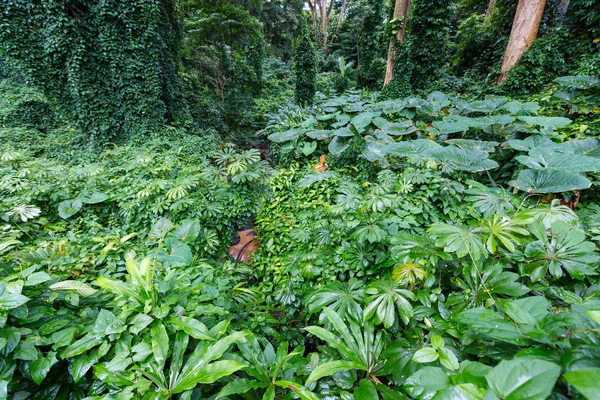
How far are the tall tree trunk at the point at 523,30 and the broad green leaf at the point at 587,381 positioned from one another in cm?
764

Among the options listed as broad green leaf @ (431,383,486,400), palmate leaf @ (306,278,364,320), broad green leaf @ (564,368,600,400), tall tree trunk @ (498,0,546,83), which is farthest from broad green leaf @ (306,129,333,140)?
tall tree trunk @ (498,0,546,83)

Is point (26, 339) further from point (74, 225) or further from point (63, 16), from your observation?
point (63, 16)

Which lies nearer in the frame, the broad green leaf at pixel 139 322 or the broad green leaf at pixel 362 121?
the broad green leaf at pixel 139 322

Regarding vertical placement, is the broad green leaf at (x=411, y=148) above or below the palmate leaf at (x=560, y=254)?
above

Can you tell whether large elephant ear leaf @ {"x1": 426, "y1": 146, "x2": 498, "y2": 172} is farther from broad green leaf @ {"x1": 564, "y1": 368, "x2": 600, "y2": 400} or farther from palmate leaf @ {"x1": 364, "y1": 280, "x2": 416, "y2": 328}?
broad green leaf @ {"x1": 564, "y1": 368, "x2": 600, "y2": 400}

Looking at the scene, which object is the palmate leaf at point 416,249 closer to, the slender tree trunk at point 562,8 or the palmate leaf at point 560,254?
the palmate leaf at point 560,254

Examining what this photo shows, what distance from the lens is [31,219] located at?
272 cm

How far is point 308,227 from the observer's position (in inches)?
111

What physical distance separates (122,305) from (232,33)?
11.0 meters

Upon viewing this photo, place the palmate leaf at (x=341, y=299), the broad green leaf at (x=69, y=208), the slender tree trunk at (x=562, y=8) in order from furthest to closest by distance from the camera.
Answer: the slender tree trunk at (x=562, y=8), the broad green leaf at (x=69, y=208), the palmate leaf at (x=341, y=299)

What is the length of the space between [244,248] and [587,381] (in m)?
3.84

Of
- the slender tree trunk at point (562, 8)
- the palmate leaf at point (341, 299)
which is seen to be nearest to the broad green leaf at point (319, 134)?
the palmate leaf at point (341, 299)

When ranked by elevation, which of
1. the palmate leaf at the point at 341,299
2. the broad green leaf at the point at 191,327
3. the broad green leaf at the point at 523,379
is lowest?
the palmate leaf at the point at 341,299

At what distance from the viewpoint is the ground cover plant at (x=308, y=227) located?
95 centimetres
